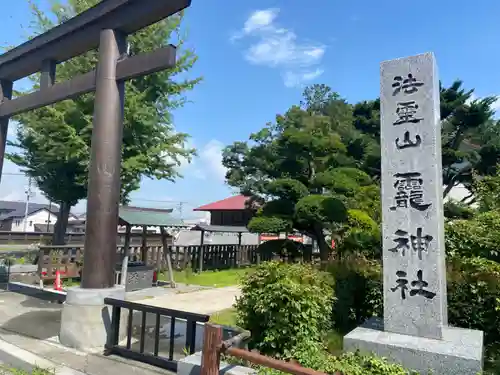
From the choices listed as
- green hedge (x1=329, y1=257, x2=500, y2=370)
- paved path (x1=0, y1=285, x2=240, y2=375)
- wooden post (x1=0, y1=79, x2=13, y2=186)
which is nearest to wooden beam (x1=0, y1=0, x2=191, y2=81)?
wooden post (x1=0, y1=79, x2=13, y2=186)

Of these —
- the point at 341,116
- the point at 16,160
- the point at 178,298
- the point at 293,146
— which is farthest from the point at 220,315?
the point at 341,116

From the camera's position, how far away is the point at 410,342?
4289mm

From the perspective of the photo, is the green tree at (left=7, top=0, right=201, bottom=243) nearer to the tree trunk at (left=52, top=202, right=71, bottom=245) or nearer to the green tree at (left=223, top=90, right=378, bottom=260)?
the tree trunk at (left=52, top=202, right=71, bottom=245)

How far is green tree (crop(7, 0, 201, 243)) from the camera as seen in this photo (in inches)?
567

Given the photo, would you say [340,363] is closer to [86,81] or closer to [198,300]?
[86,81]

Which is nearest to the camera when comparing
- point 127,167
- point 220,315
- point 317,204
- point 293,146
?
point 220,315

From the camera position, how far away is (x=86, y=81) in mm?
6691

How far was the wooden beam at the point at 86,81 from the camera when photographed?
5.67 m

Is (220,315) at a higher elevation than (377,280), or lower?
lower

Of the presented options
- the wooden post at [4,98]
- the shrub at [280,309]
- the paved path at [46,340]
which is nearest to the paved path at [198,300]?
the paved path at [46,340]

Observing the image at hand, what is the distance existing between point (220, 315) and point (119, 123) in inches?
168

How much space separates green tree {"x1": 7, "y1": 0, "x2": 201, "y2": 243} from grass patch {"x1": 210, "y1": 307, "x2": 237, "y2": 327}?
8340 millimetres

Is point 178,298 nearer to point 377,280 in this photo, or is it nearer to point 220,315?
point 220,315

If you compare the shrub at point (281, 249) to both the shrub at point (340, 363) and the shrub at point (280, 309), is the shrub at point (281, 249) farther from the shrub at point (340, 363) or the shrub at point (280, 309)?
the shrub at point (340, 363)
